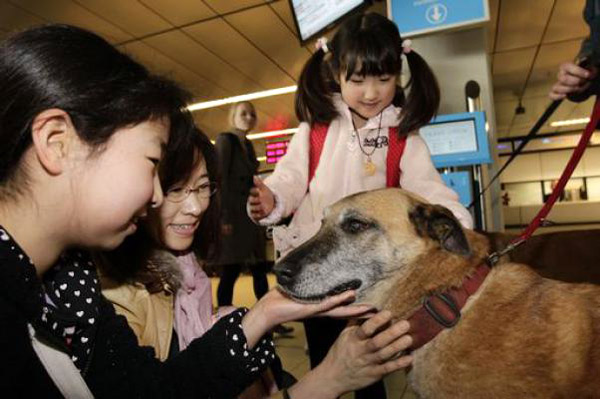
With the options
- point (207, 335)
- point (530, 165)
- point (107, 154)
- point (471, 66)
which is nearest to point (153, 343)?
point (207, 335)

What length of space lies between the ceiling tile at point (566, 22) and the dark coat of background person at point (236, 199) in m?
4.28

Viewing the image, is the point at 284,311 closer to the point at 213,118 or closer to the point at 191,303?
the point at 191,303

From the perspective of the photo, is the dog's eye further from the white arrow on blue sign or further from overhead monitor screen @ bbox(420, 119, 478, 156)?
the white arrow on blue sign

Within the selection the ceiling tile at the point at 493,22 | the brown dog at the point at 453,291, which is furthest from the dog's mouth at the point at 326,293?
the ceiling tile at the point at 493,22

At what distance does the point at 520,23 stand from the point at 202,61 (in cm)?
431

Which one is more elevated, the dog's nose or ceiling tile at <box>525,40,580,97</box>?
ceiling tile at <box>525,40,580,97</box>

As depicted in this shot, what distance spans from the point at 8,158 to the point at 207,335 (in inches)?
21.6

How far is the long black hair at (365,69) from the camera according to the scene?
55.6 inches

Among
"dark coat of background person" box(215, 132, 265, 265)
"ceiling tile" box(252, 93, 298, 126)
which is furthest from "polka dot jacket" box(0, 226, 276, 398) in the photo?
"ceiling tile" box(252, 93, 298, 126)

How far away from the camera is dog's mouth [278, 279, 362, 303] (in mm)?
1089

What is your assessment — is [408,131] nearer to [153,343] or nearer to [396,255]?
[396,255]

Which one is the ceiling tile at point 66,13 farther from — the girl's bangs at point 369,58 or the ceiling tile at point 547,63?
the ceiling tile at point 547,63

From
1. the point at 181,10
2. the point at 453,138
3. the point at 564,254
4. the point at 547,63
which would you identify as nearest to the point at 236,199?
the point at 453,138

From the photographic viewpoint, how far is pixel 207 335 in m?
0.96
